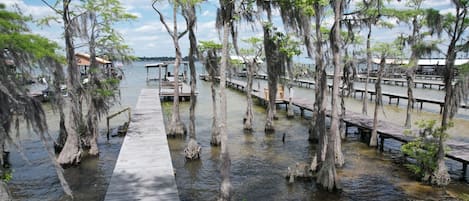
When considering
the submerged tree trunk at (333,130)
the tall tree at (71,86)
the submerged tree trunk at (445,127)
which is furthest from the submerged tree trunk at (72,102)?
the submerged tree trunk at (445,127)

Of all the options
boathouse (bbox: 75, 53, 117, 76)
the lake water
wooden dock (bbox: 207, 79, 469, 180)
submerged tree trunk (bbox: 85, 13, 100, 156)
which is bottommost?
the lake water

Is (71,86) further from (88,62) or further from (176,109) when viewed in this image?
(88,62)

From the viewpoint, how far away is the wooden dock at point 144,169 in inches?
399

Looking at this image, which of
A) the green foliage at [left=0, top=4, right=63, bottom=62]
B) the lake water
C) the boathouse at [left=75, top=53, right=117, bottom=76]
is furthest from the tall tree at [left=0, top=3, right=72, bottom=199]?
the boathouse at [left=75, top=53, right=117, bottom=76]

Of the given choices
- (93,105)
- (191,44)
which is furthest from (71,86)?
(191,44)

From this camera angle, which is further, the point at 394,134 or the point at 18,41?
the point at 394,134

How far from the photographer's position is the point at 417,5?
1934 cm

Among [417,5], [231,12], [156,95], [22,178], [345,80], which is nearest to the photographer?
[231,12]

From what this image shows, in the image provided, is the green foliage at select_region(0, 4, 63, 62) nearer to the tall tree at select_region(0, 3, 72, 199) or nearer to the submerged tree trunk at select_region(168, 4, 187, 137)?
the tall tree at select_region(0, 3, 72, 199)

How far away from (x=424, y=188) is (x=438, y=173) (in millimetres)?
841

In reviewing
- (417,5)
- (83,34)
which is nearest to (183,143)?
(83,34)

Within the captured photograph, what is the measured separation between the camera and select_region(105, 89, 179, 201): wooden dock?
33.2ft

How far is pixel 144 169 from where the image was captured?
12133 mm

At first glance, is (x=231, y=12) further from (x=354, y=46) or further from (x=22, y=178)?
(x=354, y=46)
